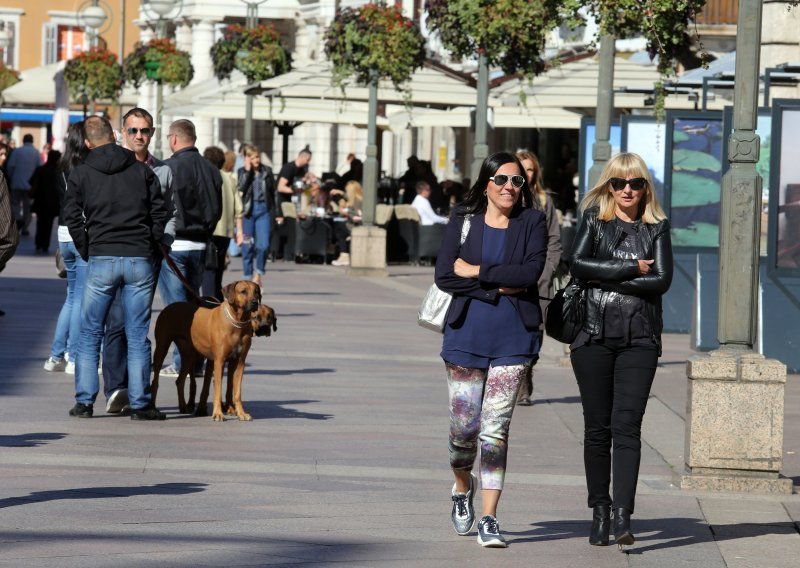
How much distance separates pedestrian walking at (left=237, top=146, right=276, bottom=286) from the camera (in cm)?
2141

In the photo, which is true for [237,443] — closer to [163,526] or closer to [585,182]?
[163,526]

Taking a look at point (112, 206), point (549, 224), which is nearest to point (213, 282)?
point (549, 224)

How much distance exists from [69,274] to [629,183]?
6.23 m

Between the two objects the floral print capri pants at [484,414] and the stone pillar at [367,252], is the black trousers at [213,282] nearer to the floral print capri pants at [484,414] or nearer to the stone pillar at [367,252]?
the floral print capri pants at [484,414]

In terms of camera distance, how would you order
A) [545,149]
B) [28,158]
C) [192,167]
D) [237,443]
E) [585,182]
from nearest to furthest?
[237,443]
[192,167]
[585,182]
[28,158]
[545,149]

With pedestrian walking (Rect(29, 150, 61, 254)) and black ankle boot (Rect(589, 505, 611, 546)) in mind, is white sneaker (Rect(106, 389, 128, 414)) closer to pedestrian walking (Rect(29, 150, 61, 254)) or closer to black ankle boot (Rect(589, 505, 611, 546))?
black ankle boot (Rect(589, 505, 611, 546))

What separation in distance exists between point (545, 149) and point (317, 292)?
18295 millimetres

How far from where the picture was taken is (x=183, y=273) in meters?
12.9

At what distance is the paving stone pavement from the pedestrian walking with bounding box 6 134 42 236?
66.0 feet

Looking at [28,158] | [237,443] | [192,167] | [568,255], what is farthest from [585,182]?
[28,158]

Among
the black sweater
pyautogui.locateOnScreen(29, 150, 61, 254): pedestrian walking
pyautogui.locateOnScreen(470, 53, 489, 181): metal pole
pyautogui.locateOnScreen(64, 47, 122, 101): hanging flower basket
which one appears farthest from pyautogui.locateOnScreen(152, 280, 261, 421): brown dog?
pyautogui.locateOnScreen(64, 47, 122, 101): hanging flower basket

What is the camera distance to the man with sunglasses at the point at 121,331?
11219 mm

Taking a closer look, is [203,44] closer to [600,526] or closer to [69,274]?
[69,274]

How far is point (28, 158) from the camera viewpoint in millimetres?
34906
